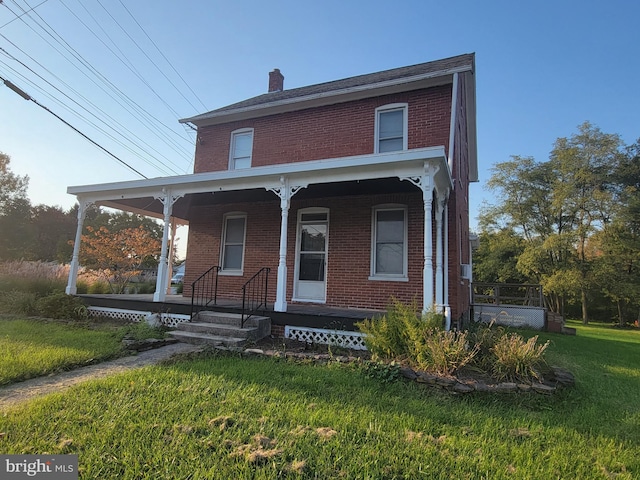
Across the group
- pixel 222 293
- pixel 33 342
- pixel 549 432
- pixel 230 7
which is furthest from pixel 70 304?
pixel 549 432

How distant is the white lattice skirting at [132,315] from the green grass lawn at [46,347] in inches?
41.7

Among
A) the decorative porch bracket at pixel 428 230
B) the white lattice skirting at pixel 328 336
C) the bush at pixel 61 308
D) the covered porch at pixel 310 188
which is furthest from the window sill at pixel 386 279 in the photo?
the bush at pixel 61 308

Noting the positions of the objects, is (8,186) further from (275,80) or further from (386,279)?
(386,279)

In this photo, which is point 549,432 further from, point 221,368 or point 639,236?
point 639,236

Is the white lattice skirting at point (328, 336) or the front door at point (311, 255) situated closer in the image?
the white lattice skirting at point (328, 336)

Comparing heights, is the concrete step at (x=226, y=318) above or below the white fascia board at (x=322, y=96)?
below

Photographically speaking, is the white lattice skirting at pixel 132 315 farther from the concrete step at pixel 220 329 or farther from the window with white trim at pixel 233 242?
the window with white trim at pixel 233 242

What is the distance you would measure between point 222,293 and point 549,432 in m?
8.05

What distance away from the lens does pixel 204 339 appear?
635cm

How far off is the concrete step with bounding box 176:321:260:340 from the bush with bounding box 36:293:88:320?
331 centimetres

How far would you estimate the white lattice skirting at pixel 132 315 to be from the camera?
7715 millimetres

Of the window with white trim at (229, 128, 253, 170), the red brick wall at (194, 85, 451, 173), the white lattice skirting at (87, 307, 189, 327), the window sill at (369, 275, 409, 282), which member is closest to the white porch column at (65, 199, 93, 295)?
the white lattice skirting at (87, 307, 189, 327)

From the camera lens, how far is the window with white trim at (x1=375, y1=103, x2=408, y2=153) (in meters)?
8.60

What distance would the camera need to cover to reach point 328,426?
10.3ft
